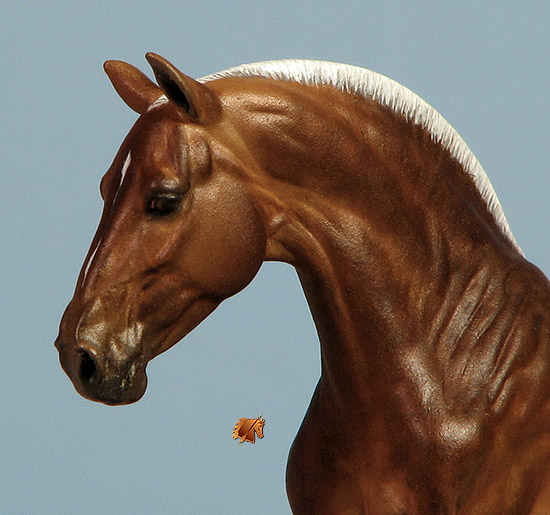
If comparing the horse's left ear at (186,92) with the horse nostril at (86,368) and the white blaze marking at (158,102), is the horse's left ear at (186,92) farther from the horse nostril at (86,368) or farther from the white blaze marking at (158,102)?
the horse nostril at (86,368)

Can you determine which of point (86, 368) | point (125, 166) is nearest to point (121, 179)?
point (125, 166)

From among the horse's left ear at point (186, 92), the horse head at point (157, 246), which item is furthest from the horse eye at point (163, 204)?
the horse's left ear at point (186, 92)

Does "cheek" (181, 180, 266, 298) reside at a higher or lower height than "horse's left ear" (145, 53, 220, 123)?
lower

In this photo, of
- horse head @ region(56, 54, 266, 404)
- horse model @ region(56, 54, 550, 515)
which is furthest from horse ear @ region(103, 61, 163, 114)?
horse head @ region(56, 54, 266, 404)

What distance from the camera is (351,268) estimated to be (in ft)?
5.10

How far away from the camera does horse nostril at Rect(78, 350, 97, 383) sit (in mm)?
1474

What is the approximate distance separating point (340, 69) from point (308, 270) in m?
0.27

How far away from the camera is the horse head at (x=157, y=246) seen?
4.85ft

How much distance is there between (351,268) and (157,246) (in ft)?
0.85

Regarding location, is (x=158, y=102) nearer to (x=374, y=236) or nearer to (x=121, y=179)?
(x=121, y=179)

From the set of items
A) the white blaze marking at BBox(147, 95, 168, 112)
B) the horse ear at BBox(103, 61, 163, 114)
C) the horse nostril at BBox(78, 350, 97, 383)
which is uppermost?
the horse ear at BBox(103, 61, 163, 114)

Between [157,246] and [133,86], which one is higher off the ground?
[133,86]

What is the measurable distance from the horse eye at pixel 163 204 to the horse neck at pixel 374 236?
0.11 m

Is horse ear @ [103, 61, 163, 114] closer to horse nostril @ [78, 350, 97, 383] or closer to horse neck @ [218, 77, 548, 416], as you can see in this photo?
horse neck @ [218, 77, 548, 416]
